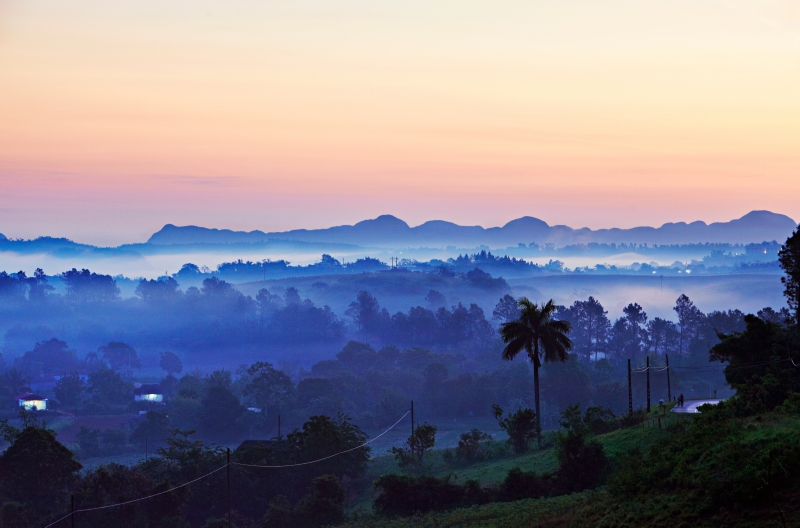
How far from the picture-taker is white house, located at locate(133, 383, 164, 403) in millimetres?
111188

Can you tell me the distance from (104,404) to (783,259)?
8384 cm

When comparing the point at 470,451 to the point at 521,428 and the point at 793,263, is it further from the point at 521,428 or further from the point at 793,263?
the point at 793,263

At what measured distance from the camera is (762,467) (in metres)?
24.0

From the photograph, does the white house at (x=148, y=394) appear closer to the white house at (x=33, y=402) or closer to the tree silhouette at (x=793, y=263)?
the white house at (x=33, y=402)

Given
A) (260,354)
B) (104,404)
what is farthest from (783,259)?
(260,354)

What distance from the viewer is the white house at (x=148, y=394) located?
11119 centimetres

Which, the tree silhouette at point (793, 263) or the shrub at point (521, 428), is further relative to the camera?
the shrub at point (521, 428)

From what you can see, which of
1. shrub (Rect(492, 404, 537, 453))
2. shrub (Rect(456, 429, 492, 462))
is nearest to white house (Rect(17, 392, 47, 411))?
shrub (Rect(456, 429, 492, 462))

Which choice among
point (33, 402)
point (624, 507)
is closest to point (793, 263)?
point (624, 507)

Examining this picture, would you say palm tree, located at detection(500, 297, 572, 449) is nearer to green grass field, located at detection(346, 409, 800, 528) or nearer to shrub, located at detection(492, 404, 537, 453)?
shrub, located at detection(492, 404, 537, 453)

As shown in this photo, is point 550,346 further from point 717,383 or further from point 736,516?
point 717,383

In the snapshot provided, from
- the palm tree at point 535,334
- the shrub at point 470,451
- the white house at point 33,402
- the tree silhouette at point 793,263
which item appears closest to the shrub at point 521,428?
the shrub at point 470,451

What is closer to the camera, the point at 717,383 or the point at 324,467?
the point at 324,467

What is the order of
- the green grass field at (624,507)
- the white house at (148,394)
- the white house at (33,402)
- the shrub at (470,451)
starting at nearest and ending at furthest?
the green grass field at (624,507)
the shrub at (470,451)
the white house at (33,402)
the white house at (148,394)
